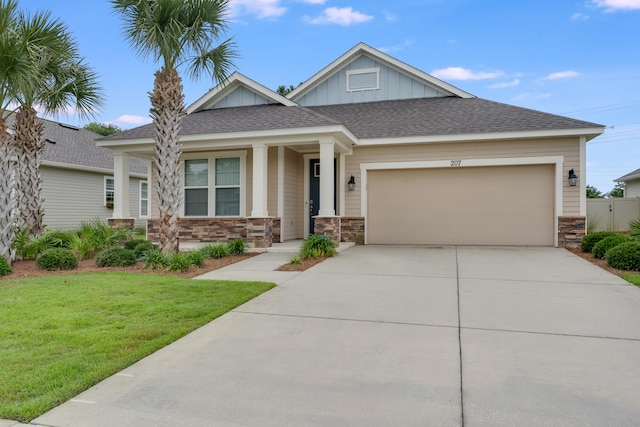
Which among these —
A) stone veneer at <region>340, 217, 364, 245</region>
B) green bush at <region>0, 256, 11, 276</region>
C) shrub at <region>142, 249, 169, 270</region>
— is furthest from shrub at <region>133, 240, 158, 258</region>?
stone veneer at <region>340, 217, 364, 245</region>

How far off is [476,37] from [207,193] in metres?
10.7

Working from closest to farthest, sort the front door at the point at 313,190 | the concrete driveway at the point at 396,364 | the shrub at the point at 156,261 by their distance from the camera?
the concrete driveway at the point at 396,364 < the shrub at the point at 156,261 < the front door at the point at 313,190

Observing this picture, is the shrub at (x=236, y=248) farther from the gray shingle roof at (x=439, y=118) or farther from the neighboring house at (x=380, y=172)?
the gray shingle roof at (x=439, y=118)

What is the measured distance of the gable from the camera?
14109mm

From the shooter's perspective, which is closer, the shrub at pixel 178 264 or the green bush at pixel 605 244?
the shrub at pixel 178 264

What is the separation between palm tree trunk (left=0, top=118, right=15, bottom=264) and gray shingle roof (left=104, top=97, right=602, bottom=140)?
345 cm

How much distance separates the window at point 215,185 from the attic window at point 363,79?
17.2 ft

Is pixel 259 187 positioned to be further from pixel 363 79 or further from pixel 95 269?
pixel 363 79

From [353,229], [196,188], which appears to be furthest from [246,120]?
[353,229]

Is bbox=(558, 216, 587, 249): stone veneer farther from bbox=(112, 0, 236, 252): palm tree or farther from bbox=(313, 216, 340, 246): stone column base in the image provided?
bbox=(112, 0, 236, 252): palm tree

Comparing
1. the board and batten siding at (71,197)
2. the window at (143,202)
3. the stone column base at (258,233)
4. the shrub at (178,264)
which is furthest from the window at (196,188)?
the window at (143,202)

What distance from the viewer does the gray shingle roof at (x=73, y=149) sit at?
16.4 meters

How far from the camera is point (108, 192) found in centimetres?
1872

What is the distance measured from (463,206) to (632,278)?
5230 mm
